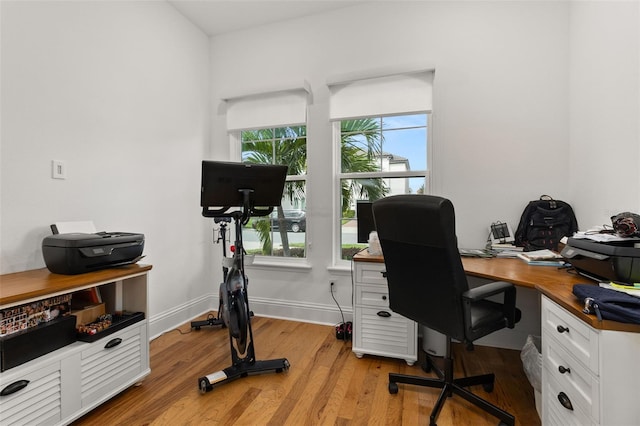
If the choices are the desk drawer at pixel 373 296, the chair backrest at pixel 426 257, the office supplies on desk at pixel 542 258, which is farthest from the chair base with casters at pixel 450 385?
the office supplies on desk at pixel 542 258

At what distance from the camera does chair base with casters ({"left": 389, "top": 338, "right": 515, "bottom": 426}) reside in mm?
1526

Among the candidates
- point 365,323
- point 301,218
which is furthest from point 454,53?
point 365,323

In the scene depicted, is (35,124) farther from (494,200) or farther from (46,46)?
(494,200)

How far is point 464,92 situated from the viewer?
8.30 ft

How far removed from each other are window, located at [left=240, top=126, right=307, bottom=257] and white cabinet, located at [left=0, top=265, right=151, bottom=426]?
1440mm

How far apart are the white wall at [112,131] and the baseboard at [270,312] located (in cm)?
2

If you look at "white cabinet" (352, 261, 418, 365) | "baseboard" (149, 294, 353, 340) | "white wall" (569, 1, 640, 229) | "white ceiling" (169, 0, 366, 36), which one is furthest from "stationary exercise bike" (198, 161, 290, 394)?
"white wall" (569, 1, 640, 229)

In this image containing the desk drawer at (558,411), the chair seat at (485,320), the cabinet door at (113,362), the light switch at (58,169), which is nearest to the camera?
the desk drawer at (558,411)

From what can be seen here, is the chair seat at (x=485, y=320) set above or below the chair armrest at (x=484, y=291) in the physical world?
below

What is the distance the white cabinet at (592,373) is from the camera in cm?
100

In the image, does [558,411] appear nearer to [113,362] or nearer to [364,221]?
[364,221]

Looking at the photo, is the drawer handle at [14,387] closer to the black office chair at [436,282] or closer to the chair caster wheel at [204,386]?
the chair caster wheel at [204,386]

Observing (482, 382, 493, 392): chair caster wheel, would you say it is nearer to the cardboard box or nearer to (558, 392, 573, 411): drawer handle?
(558, 392, 573, 411): drawer handle

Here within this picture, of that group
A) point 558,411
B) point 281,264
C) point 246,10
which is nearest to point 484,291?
point 558,411
